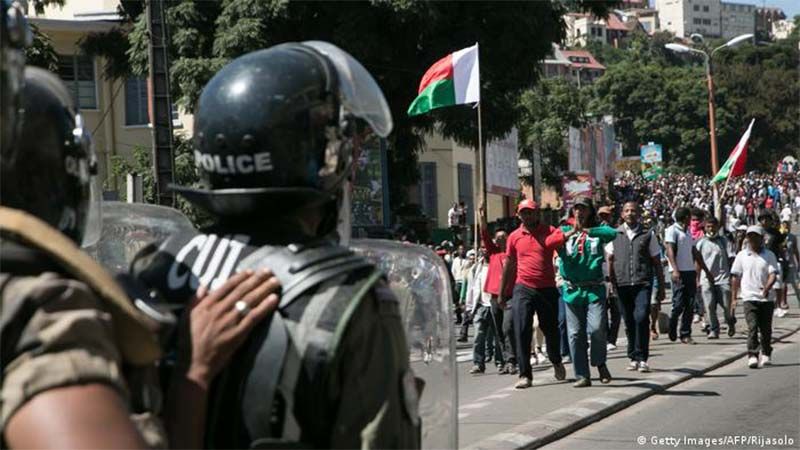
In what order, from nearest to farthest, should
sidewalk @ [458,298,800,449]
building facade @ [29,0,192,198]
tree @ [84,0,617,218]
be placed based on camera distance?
1. sidewalk @ [458,298,800,449]
2. tree @ [84,0,617,218]
3. building facade @ [29,0,192,198]

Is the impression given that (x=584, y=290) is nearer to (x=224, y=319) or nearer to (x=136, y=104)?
(x=224, y=319)

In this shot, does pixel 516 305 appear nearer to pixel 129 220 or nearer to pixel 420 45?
pixel 129 220

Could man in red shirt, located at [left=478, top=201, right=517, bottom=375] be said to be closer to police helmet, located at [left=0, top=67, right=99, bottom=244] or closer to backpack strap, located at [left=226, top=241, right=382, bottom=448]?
backpack strap, located at [left=226, top=241, right=382, bottom=448]

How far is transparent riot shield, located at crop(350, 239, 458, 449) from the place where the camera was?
10.5 ft

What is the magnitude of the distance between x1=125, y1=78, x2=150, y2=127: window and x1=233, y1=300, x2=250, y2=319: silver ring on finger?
35775mm

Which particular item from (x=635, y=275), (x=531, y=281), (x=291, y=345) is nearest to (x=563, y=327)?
(x=635, y=275)

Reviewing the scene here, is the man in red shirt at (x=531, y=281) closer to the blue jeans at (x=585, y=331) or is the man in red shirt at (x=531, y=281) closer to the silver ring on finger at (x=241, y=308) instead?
the blue jeans at (x=585, y=331)

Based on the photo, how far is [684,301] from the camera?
1752cm

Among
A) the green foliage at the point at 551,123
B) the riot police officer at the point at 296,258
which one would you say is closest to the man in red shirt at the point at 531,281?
the riot police officer at the point at 296,258

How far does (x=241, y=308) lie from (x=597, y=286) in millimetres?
10543

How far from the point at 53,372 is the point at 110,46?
1138 inches

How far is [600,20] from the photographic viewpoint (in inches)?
1134

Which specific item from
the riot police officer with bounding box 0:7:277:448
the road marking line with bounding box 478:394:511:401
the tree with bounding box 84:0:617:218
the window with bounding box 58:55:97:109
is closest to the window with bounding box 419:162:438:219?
the window with bounding box 58:55:97:109

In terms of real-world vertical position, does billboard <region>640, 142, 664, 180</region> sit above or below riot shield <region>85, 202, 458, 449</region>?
above
